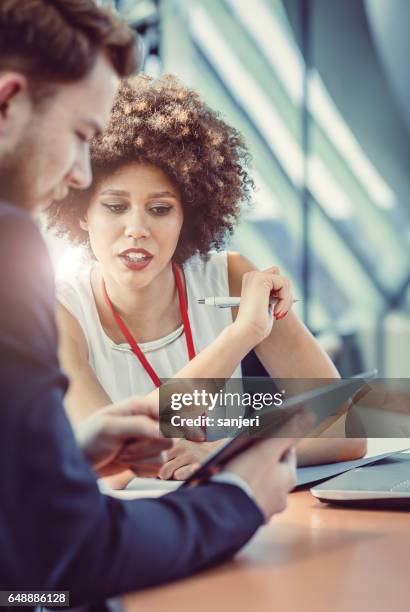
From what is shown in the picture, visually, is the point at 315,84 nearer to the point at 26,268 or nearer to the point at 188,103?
the point at 188,103

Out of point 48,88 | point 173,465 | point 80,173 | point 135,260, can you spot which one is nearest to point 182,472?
point 173,465

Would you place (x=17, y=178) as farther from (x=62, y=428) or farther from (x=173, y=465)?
(x=173, y=465)

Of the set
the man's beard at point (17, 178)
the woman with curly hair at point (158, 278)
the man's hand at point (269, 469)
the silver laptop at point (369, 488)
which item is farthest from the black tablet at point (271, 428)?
the woman with curly hair at point (158, 278)

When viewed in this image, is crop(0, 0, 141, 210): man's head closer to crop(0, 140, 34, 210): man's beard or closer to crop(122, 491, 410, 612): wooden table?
crop(0, 140, 34, 210): man's beard

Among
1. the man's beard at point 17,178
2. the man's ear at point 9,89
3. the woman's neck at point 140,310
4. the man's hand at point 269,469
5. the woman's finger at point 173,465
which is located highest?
the man's ear at point 9,89

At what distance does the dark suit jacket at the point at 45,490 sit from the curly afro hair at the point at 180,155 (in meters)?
0.68

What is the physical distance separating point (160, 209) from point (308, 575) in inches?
29.0

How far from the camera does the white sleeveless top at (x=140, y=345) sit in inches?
50.9

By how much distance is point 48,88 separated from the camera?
737mm

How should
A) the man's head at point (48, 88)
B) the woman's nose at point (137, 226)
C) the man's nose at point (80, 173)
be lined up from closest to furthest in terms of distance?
the man's head at point (48, 88)
the man's nose at point (80, 173)
the woman's nose at point (137, 226)

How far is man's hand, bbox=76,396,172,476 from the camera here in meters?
0.77

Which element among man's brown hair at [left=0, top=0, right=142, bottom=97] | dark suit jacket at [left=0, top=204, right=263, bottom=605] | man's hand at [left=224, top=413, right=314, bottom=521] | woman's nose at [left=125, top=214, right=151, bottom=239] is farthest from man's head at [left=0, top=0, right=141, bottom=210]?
woman's nose at [left=125, top=214, right=151, bottom=239]

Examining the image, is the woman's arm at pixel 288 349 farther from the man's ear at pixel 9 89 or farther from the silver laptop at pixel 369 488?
the man's ear at pixel 9 89

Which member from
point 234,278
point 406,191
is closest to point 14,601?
point 234,278
